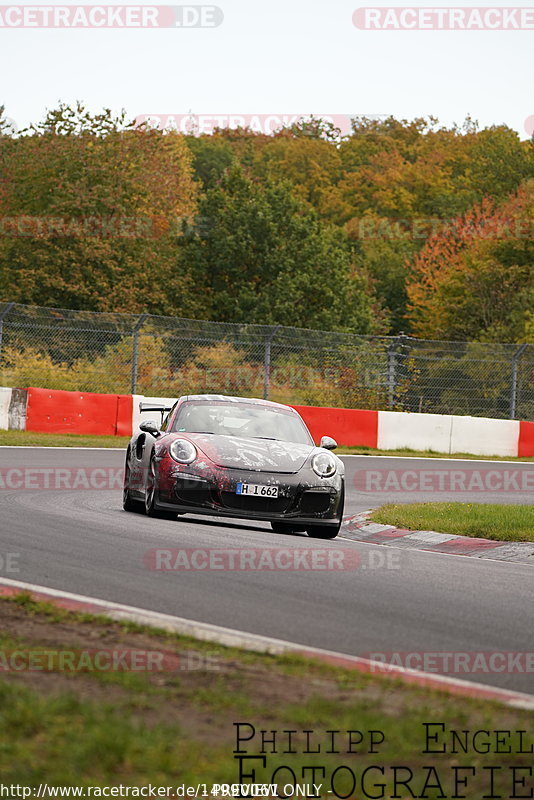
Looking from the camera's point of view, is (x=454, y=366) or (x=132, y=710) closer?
(x=132, y=710)

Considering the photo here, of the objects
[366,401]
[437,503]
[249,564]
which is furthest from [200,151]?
[249,564]

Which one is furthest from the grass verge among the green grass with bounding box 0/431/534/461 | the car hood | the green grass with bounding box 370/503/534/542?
the green grass with bounding box 0/431/534/461

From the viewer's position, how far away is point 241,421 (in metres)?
13.1

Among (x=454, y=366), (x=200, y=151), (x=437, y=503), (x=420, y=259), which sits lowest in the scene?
(x=437, y=503)

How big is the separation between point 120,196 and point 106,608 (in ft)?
173

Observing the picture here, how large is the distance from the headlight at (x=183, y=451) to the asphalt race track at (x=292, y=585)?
646 mm

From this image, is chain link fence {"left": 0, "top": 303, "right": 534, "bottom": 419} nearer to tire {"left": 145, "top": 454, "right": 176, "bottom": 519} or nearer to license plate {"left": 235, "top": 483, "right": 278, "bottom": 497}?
tire {"left": 145, "top": 454, "right": 176, "bottom": 519}

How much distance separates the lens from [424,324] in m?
63.6

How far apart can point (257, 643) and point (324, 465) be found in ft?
20.6

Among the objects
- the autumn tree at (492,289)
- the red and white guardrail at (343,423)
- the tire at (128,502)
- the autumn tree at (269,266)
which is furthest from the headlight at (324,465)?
the autumn tree at (269,266)

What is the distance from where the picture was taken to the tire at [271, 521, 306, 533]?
12523 mm

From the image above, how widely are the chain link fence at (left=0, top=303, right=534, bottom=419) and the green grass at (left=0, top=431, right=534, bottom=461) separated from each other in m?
1.53

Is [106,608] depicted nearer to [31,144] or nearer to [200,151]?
[31,144]

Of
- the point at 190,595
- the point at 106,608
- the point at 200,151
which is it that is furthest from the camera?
the point at 200,151
